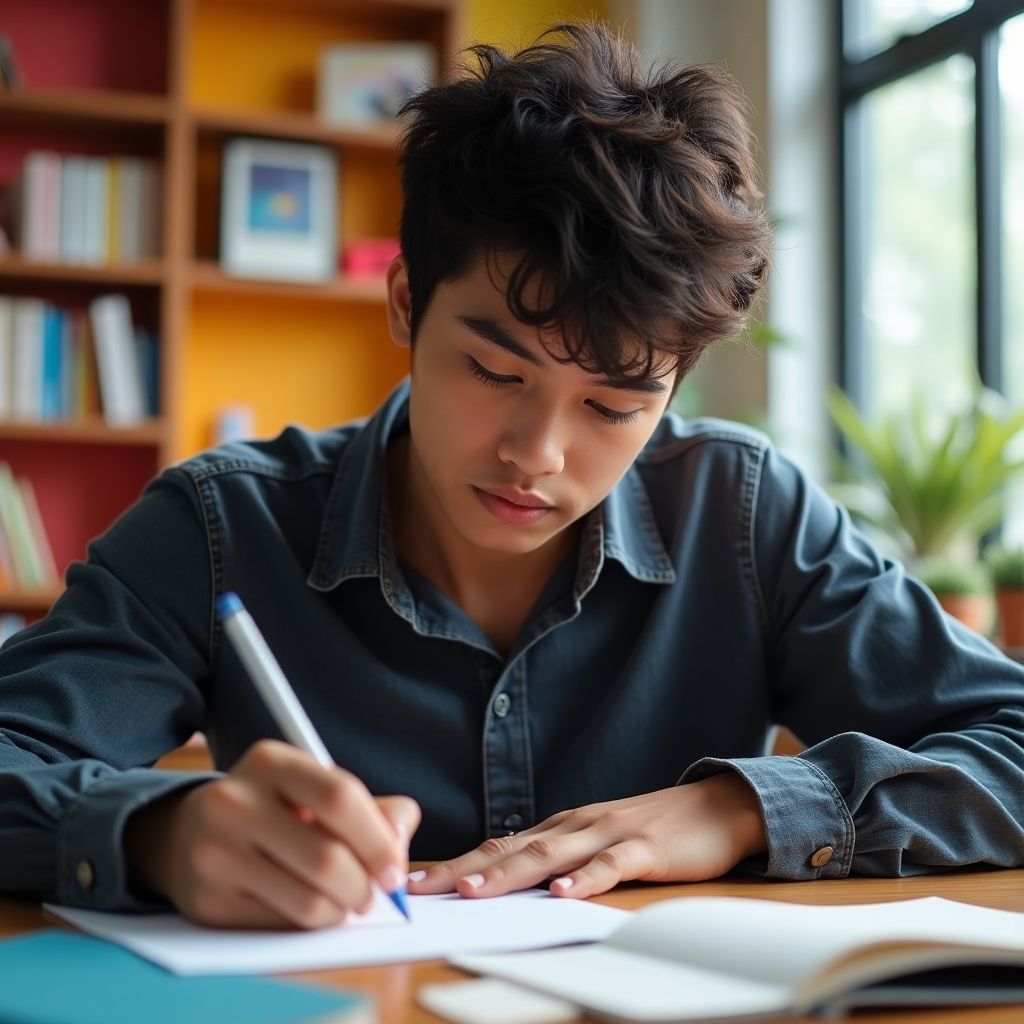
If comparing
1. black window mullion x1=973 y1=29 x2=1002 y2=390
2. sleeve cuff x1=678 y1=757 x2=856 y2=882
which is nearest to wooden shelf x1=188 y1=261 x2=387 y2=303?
black window mullion x1=973 y1=29 x2=1002 y2=390

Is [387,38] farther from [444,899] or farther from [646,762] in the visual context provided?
[444,899]

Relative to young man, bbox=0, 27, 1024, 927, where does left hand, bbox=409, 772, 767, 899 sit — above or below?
below

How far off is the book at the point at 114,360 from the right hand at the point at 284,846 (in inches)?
105

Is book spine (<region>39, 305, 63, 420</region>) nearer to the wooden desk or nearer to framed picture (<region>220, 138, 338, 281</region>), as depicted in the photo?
framed picture (<region>220, 138, 338, 281</region>)

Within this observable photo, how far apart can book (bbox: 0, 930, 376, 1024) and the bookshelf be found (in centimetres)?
266

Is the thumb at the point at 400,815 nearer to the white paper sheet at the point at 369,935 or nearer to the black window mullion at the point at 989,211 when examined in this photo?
the white paper sheet at the point at 369,935

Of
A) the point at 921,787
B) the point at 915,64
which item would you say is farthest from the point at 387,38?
the point at 921,787

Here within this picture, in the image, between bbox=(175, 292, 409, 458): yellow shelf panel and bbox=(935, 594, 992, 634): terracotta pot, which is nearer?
bbox=(935, 594, 992, 634): terracotta pot

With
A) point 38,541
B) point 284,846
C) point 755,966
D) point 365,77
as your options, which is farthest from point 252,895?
point 365,77

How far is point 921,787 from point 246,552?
0.65m

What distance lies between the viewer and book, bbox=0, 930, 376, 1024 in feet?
2.00

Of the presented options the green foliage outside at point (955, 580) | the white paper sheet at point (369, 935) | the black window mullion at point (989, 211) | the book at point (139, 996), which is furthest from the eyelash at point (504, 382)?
the black window mullion at point (989, 211)

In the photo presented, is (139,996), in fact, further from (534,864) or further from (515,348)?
(515,348)

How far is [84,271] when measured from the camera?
3.31 metres
